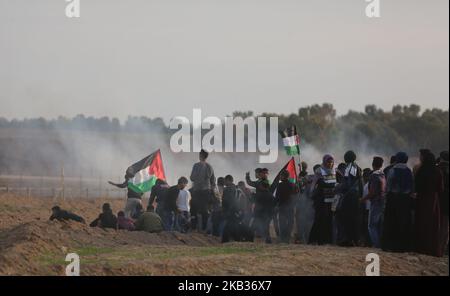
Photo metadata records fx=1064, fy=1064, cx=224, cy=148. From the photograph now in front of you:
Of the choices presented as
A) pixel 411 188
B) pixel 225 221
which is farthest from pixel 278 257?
pixel 225 221

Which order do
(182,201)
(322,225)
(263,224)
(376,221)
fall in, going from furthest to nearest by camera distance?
(182,201) → (263,224) → (322,225) → (376,221)

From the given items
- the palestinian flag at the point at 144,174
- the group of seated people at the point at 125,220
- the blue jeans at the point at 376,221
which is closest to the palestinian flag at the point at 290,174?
the group of seated people at the point at 125,220

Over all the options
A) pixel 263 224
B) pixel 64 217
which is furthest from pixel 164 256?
pixel 64 217

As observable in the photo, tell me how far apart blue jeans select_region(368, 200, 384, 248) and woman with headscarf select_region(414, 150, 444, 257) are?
0.83 metres

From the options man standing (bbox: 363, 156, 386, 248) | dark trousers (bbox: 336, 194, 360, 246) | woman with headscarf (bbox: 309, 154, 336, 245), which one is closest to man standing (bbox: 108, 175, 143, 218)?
woman with headscarf (bbox: 309, 154, 336, 245)

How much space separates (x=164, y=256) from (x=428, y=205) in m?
4.99

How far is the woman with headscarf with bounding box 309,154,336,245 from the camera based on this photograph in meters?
20.1

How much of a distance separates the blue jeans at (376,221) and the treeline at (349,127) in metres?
50.3

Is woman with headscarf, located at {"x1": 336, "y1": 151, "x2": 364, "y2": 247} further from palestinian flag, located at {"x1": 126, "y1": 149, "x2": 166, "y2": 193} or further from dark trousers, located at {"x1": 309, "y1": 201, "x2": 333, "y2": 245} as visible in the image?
palestinian flag, located at {"x1": 126, "y1": 149, "x2": 166, "y2": 193}

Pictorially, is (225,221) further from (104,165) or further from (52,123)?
(52,123)

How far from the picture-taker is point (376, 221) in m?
19.8

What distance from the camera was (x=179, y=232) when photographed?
22625 millimetres

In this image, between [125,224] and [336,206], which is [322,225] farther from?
[125,224]
